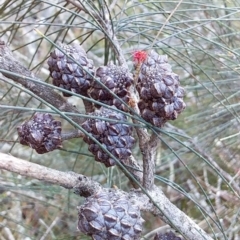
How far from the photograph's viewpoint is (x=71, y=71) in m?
0.60

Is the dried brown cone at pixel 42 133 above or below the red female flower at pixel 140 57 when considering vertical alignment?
below

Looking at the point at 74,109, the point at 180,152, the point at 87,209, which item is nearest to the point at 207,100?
the point at 180,152

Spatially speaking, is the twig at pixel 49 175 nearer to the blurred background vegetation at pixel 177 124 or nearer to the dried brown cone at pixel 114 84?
the dried brown cone at pixel 114 84

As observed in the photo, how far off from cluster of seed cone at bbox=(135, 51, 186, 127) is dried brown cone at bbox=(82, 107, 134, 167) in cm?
4

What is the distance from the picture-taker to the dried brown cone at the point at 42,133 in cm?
59

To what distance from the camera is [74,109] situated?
2.11 feet

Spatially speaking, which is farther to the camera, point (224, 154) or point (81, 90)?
point (224, 154)

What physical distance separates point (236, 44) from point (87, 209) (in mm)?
858

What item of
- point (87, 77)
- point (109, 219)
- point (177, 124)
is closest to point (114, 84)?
point (87, 77)

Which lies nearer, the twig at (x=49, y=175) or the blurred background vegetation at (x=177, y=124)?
the twig at (x=49, y=175)

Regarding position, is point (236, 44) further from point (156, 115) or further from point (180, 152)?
point (156, 115)

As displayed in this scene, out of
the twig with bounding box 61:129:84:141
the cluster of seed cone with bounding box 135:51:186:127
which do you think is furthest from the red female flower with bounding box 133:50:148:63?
the twig with bounding box 61:129:84:141

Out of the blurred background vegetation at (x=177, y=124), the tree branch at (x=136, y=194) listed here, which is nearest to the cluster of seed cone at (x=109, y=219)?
the tree branch at (x=136, y=194)

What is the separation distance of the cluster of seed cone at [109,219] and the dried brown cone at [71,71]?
0.14 metres
